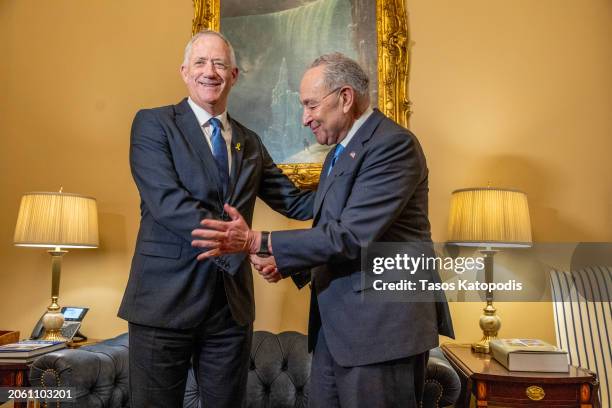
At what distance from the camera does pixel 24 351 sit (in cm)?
247

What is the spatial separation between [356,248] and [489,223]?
1.30m

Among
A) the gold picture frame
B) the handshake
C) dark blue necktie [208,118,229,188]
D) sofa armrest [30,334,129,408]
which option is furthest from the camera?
the gold picture frame

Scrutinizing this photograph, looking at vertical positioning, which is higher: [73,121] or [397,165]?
[73,121]

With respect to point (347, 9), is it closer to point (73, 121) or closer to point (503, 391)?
point (73, 121)

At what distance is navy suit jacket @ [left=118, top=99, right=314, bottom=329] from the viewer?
1.60 meters

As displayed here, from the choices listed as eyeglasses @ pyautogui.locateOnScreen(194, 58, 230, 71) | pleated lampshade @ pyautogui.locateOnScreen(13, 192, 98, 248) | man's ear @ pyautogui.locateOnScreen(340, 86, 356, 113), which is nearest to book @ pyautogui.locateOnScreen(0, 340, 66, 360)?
pleated lampshade @ pyautogui.locateOnScreen(13, 192, 98, 248)

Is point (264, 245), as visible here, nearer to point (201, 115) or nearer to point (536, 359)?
point (201, 115)

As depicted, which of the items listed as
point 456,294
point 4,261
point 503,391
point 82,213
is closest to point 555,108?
point 456,294

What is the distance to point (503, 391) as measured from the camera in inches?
87.6

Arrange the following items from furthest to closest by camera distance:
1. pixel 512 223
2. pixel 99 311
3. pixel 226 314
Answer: pixel 99 311, pixel 512 223, pixel 226 314

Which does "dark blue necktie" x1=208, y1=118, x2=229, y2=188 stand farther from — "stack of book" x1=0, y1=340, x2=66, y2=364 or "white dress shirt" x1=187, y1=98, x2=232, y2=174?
"stack of book" x1=0, y1=340, x2=66, y2=364

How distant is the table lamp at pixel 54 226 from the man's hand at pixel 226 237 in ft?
5.00

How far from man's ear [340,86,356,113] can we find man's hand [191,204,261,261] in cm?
50

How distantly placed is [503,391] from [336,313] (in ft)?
3.73
